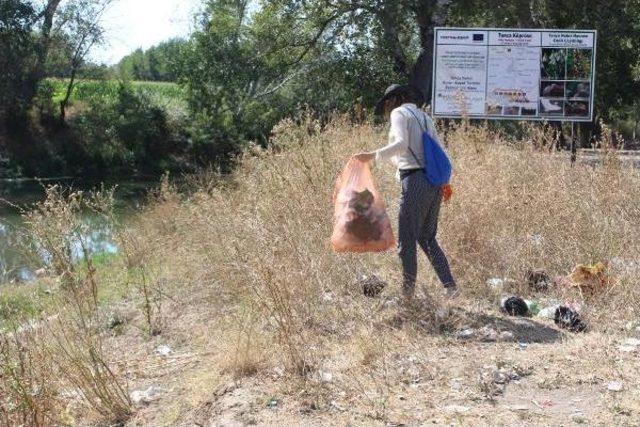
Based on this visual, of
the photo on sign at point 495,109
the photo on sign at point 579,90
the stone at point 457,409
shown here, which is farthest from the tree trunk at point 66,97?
the stone at point 457,409

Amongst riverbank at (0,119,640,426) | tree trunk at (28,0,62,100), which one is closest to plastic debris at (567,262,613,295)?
riverbank at (0,119,640,426)

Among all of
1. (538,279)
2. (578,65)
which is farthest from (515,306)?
(578,65)

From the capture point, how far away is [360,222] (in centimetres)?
613

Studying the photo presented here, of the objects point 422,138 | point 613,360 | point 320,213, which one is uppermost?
point 422,138

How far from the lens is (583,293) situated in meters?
6.29

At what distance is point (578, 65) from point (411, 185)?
577 centimetres

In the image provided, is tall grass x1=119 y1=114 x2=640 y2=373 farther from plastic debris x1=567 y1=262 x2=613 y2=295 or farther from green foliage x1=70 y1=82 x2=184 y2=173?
green foliage x1=70 y1=82 x2=184 y2=173

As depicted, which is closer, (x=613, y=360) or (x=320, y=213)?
(x=613, y=360)

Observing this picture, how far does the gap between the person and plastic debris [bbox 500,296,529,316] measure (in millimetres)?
391

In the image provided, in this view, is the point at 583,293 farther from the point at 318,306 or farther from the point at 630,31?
the point at 630,31

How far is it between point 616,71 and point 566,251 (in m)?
19.5

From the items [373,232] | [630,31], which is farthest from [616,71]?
[373,232]

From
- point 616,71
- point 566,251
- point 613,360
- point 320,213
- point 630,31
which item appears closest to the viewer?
point 613,360

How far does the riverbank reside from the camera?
462cm
